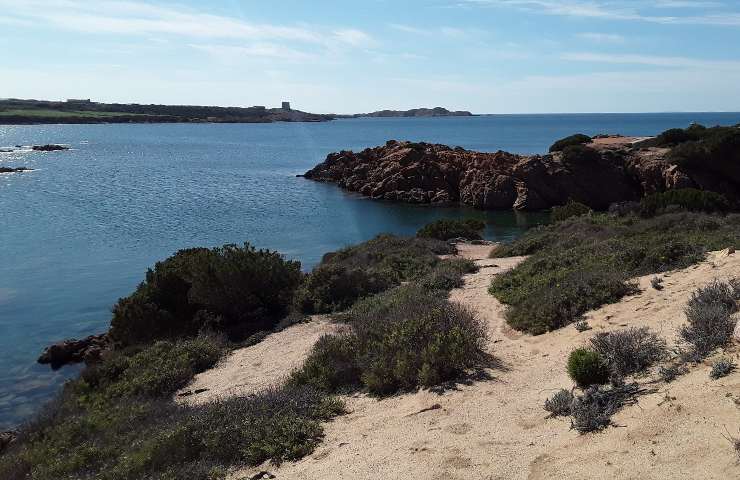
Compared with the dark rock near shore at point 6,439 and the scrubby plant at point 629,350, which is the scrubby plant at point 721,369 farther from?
the dark rock near shore at point 6,439

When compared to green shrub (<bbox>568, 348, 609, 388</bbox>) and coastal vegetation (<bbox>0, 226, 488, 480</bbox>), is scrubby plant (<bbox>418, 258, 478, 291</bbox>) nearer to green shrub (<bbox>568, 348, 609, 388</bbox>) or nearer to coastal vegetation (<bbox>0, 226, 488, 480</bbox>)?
coastal vegetation (<bbox>0, 226, 488, 480</bbox>)

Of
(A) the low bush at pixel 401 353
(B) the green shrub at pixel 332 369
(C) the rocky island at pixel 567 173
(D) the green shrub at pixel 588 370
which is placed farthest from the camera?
(C) the rocky island at pixel 567 173

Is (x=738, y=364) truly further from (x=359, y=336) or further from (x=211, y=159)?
(x=211, y=159)

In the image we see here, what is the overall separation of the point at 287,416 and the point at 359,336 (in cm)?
300

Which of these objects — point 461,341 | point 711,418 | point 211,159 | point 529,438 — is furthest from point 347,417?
point 211,159

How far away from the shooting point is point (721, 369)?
726cm

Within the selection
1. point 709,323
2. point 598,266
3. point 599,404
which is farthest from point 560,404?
point 598,266

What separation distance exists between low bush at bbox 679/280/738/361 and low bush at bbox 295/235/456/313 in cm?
957

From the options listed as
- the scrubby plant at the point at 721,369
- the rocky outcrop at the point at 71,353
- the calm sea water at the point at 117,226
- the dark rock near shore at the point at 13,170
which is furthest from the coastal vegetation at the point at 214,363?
the dark rock near shore at the point at 13,170

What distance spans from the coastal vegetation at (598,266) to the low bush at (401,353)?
1.70 m

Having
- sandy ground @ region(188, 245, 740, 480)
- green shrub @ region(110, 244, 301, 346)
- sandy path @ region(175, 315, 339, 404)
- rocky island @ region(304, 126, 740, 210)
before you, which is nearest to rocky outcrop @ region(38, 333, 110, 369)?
green shrub @ region(110, 244, 301, 346)

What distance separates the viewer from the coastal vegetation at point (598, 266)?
40.1 ft

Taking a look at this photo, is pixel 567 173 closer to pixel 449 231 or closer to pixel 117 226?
pixel 449 231

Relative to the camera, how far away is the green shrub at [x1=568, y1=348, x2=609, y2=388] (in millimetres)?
8273
